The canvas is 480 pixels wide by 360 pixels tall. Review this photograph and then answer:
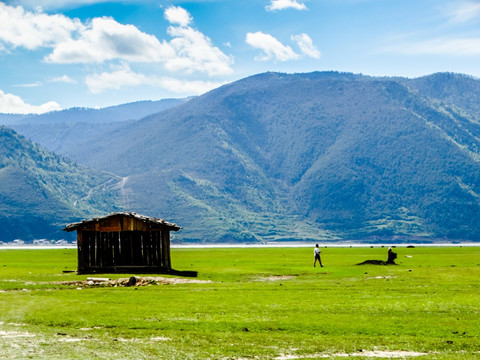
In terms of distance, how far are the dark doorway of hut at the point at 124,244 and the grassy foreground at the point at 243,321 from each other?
12726 mm

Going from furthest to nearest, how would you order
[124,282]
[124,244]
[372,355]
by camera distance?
1. [124,244]
2. [124,282]
3. [372,355]

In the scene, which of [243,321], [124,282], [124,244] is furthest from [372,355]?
[124,244]

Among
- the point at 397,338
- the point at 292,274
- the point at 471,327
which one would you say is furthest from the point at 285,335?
the point at 292,274

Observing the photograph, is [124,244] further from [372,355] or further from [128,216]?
[372,355]

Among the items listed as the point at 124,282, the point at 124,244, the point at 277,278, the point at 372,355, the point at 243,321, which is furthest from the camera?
the point at 124,244

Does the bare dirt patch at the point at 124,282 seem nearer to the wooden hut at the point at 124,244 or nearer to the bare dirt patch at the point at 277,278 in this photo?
the bare dirt patch at the point at 277,278

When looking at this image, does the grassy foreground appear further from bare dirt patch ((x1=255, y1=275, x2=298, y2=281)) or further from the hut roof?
the hut roof

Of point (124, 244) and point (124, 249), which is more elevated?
point (124, 244)

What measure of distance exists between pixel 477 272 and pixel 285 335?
33.4m

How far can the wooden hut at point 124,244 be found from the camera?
179 feet

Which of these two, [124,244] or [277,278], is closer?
[277,278]

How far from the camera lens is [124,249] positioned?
180 ft

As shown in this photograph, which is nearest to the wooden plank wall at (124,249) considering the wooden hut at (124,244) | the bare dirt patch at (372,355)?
the wooden hut at (124,244)

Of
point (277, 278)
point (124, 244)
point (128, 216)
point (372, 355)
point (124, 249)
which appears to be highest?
point (128, 216)
